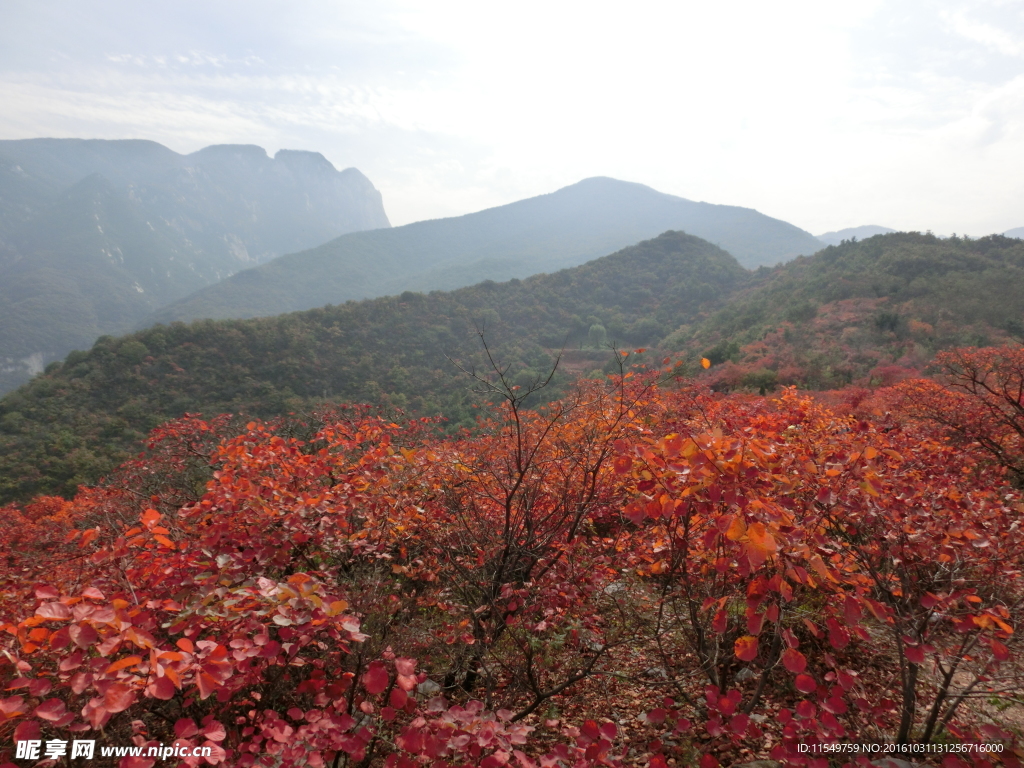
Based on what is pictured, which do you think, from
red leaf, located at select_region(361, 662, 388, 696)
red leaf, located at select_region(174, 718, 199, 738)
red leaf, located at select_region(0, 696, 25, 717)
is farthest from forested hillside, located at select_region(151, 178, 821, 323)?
red leaf, located at select_region(361, 662, 388, 696)

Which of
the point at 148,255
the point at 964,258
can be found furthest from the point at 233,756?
the point at 148,255

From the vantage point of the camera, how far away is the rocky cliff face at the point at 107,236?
84875mm

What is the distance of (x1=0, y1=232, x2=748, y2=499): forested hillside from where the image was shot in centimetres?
2334

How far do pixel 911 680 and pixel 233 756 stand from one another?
3288mm

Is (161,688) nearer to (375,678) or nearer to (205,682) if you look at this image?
(205,682)

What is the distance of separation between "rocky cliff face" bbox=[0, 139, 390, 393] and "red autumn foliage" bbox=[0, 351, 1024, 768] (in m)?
94.2

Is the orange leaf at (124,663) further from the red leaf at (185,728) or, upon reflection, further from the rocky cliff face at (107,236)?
the rocky cliff face at (107,236)

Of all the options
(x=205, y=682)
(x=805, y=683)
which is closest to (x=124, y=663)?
(x=205, y=682)

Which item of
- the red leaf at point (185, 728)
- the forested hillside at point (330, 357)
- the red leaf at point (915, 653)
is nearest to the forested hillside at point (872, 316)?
the forested hillside at point (330, 357)

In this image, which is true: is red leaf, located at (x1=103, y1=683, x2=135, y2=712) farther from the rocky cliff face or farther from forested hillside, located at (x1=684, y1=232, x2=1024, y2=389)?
the rocky cliff face

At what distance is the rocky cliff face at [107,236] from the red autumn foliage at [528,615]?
94.2 m

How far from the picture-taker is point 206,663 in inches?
66.7

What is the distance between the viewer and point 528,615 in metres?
3.73

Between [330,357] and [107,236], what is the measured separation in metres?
135
